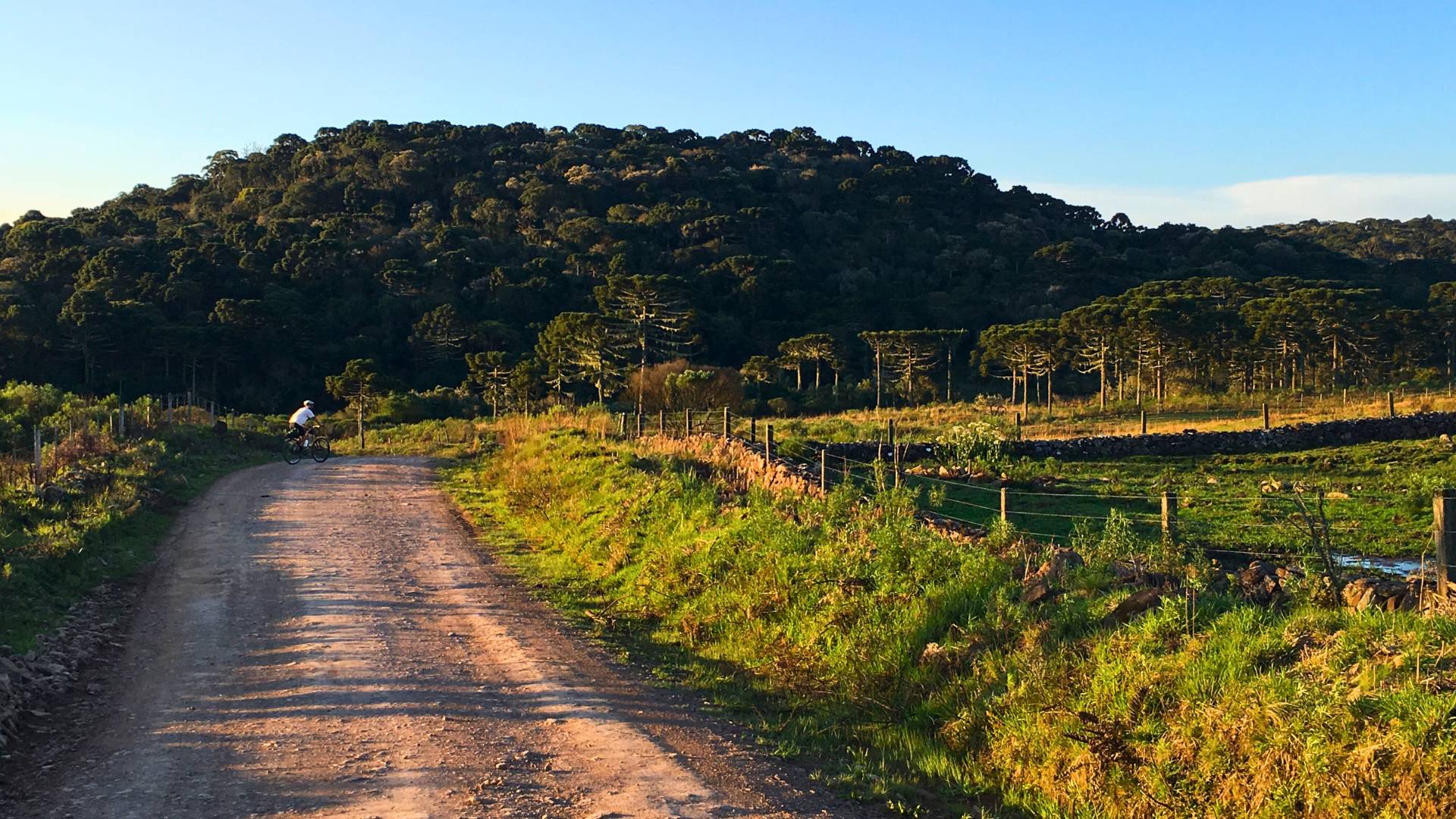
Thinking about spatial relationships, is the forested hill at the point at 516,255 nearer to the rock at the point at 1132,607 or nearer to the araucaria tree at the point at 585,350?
the araucaria tree at the point at 585,350

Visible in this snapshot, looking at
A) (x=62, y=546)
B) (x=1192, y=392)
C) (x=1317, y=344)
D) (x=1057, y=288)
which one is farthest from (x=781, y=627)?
Result: (x=1057, y=288)

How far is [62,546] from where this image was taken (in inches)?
477

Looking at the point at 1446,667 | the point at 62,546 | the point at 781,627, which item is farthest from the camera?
the point at 62,546

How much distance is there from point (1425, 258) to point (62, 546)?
12222cm

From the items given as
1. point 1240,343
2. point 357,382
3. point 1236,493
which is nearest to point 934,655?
point 1236,493

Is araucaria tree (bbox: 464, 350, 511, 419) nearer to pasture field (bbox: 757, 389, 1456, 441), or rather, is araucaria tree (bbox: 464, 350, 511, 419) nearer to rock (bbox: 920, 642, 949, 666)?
pasture field (bbox: 757, 389, 1456, 441)

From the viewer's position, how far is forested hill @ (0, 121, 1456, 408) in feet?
233

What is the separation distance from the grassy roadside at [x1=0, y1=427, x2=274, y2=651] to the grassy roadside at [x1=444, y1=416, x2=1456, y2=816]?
494cm

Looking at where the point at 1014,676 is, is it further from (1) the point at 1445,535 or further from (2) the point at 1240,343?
(2) the point at 1240,343

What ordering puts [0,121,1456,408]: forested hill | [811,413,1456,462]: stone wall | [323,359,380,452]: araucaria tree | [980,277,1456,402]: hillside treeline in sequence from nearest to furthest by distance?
[811,413,1456,462]: stone wall < [323,359,380,452]: araucaria tree < [980,277,1456,402]: hillside treeline < [0,121,1456,408]: forested hill

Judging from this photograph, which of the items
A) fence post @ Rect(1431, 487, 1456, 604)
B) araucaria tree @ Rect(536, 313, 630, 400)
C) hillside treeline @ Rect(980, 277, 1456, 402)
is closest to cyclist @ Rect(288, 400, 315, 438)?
araucaria tree @ Rect(536, 313, 630, 400)

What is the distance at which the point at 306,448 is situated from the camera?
1166 inches

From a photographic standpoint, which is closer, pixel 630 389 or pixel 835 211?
pixel 630 389

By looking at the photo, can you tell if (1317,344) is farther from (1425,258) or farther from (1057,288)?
(1425,258)
